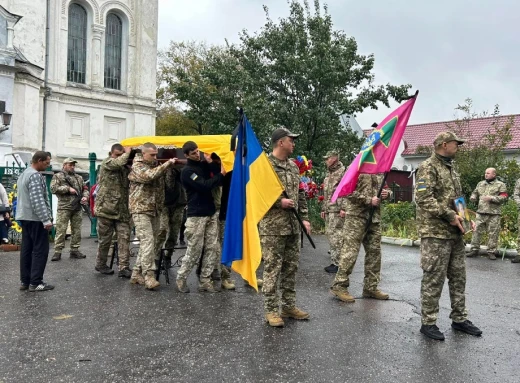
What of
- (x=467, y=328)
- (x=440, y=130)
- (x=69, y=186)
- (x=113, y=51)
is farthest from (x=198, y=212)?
(x=440, y=130)

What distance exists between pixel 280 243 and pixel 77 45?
2462cm

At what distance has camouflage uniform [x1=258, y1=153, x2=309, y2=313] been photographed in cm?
571

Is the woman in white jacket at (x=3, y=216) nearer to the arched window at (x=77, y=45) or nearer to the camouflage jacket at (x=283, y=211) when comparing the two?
the camouflage jacket at (x=283, y=211)

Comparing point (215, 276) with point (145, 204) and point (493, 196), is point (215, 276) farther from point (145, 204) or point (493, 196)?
point (493, 196)

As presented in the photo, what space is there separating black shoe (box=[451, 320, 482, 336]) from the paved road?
0.10m

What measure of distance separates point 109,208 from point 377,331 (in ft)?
16.0

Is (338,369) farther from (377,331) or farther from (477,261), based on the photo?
(477,261)

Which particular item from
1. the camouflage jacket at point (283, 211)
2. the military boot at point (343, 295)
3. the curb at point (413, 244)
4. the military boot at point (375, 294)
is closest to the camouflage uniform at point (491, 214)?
the curb at point (413, 244)

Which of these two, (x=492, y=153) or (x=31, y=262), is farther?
(x=492, y=153)

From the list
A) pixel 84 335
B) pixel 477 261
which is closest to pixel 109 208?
pixel 84 335

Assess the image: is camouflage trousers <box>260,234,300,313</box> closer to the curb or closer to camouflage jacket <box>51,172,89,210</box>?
camouflage jacket <box>51,172,89,210</box>

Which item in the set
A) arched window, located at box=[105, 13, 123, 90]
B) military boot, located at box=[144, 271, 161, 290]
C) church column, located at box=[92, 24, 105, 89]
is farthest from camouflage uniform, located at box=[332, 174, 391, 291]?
arched window, located at box=[105, 13, 123, 90]

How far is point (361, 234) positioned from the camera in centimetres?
695

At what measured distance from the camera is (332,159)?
9023mm
